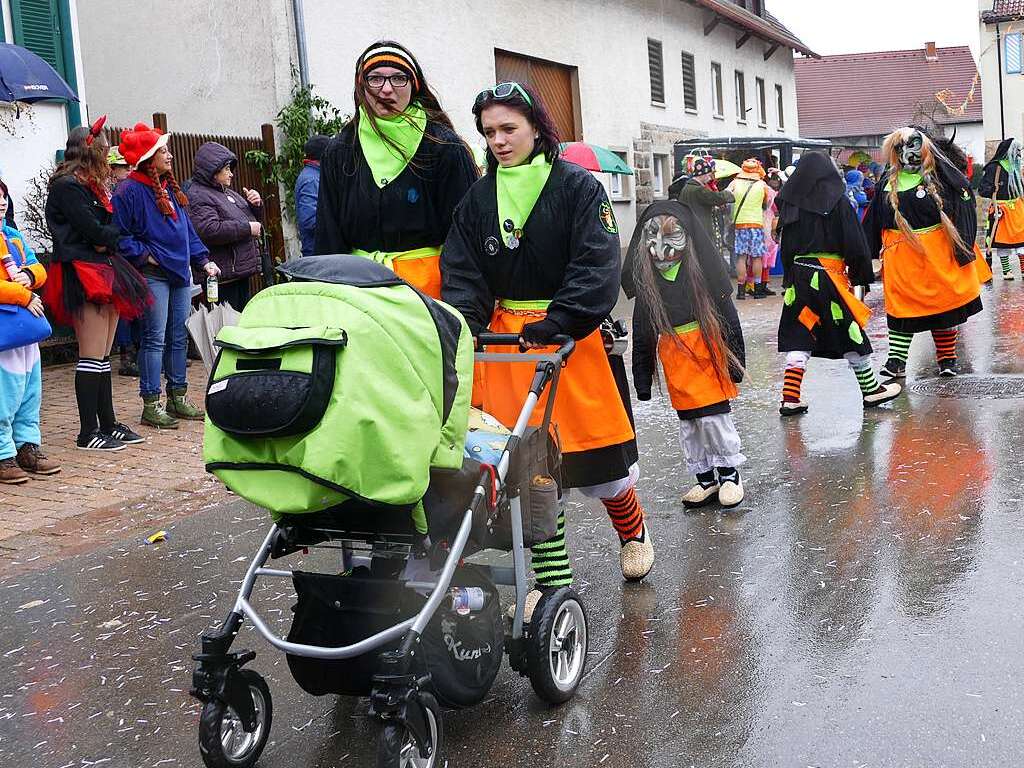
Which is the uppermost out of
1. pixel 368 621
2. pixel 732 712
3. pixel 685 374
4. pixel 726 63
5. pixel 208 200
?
pixel 726 63

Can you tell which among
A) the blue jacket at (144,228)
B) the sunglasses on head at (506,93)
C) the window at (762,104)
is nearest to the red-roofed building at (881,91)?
the window at (762,104)

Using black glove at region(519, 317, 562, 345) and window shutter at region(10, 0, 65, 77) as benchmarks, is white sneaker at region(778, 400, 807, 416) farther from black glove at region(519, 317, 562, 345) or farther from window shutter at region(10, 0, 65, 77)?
window shutter at region(10, 0, 65, 77)

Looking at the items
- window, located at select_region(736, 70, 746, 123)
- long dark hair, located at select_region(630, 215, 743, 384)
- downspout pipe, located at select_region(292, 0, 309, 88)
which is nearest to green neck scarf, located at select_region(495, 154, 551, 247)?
long dark hair, located at select_region(630, 215, 743, 384)

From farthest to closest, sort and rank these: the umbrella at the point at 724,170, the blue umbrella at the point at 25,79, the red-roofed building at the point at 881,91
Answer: the red-roofed building at the point at 881,91 → the umbrella at the point at 724,170 → the blue umbrella at the point at 25,79

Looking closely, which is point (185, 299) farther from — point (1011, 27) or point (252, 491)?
point (1011, 27)

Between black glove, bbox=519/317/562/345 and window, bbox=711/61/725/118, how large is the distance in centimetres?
2901

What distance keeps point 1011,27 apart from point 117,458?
47.5m

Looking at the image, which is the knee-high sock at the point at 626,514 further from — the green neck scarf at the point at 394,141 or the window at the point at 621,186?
the window at the point at 621,186

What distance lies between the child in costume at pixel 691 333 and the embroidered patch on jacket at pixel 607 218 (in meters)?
1.79

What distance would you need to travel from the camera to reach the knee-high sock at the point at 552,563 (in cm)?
446

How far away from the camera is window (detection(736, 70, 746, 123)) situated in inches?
1346

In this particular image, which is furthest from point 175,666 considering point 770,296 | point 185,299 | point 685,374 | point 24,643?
point 770,296

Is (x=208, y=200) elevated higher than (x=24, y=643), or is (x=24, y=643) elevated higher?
(x=208, y=200)

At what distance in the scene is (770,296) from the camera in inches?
774
